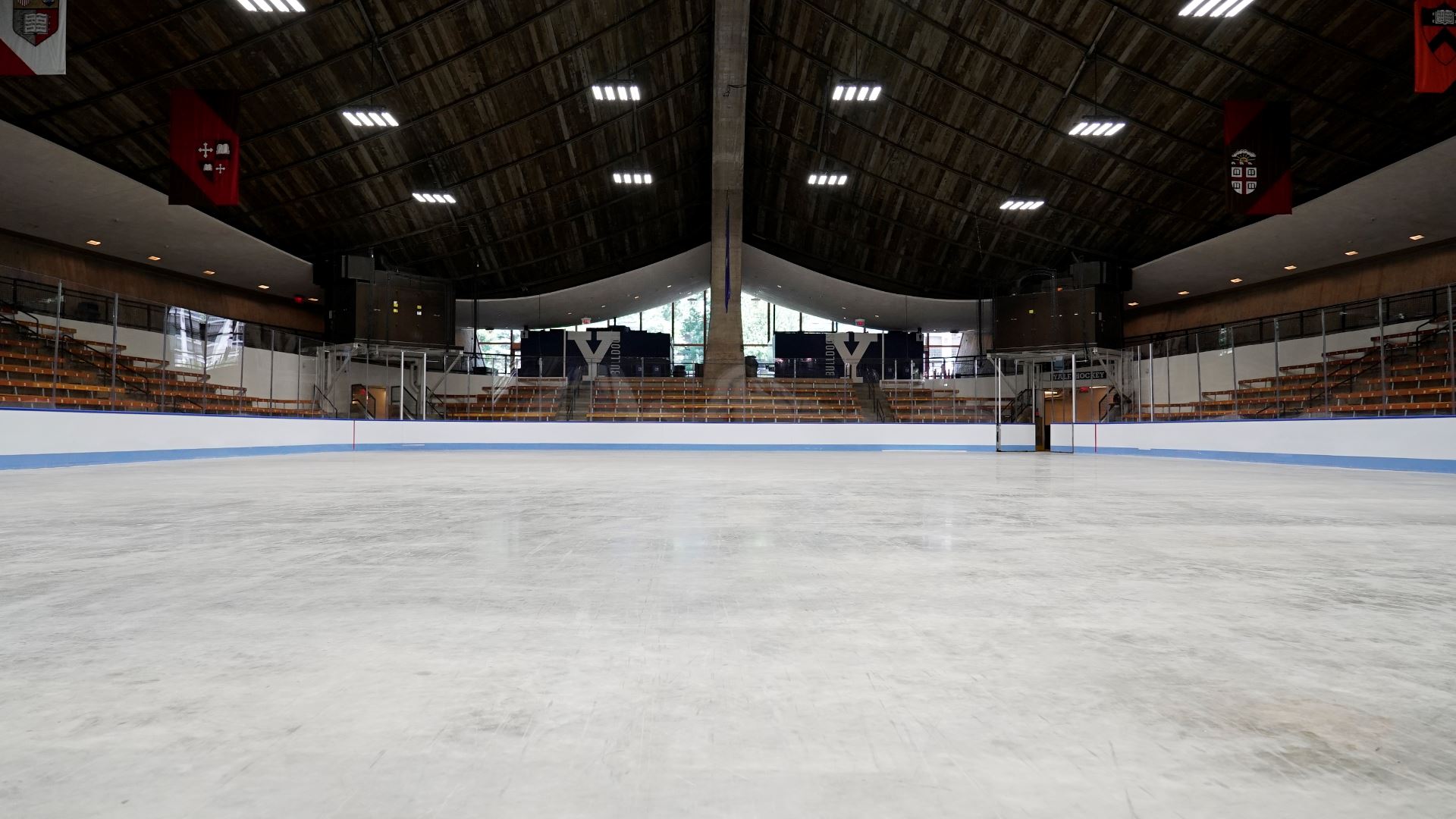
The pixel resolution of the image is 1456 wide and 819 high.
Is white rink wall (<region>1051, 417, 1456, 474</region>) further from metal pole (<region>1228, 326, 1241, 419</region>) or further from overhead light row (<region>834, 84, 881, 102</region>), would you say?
overhead light row (<region>834, 84, 881, 102</region>)

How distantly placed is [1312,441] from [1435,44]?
283 inches

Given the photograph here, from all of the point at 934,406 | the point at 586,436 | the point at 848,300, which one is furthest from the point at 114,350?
the point at 848,300

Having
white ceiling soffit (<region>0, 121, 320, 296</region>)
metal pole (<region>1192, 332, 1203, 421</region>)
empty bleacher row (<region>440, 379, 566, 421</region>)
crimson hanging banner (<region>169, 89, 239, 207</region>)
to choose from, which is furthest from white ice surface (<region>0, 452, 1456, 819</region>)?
empty bleacher row (<region>440, 379, 566, 421</region>)

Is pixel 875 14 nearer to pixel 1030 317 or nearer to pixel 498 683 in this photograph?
pixel 1030 317

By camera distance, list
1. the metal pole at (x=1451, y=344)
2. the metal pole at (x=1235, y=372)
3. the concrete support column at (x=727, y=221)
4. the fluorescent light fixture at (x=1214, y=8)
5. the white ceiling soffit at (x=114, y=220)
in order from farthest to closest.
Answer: the concrete support column at (x=727, y=221)
the metal pole at (x=1235, y=372)
the white ceiling soffit at (x=114, y=220)
the fluorescent light fixture at (x=1214, y=8)
the metal pole at (x=1451, y=344)

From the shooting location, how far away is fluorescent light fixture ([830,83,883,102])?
A: 17578mm

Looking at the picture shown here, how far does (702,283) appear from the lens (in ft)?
129

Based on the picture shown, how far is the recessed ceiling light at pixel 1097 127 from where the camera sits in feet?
57.5

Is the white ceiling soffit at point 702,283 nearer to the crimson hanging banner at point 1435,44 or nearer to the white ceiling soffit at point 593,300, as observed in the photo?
the white ceiling soffit at point 593,300

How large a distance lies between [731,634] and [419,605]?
3.57 ft

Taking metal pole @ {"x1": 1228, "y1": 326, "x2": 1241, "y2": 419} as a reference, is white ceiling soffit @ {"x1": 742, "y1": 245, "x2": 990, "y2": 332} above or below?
above

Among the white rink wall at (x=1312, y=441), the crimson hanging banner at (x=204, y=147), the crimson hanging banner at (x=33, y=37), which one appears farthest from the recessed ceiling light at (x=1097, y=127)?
the crimson hanging banner at (x=33, y=37)

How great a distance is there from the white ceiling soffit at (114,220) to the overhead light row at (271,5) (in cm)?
563

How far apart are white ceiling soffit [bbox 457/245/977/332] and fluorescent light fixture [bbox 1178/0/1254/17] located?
18.3 metres
